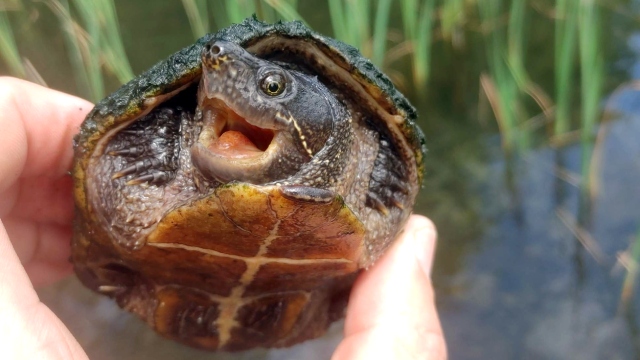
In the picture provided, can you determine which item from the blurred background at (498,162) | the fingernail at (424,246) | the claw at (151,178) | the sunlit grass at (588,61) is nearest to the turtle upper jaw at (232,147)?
the claw at (151,178)

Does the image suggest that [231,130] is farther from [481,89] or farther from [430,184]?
[481,89]

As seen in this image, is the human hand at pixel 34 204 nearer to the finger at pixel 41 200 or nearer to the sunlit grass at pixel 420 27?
the finger at pixel 41 200

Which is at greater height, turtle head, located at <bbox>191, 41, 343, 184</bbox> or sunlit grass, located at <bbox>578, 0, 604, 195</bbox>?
sunlit grass, located at <bbox>578, 0, 604, 195</bbox>

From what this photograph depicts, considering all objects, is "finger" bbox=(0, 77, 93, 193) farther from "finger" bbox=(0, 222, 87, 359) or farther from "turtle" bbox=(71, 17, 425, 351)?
"finger" bbox=(0, 222, 87, 359)

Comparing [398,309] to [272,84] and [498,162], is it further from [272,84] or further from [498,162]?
[498,162]

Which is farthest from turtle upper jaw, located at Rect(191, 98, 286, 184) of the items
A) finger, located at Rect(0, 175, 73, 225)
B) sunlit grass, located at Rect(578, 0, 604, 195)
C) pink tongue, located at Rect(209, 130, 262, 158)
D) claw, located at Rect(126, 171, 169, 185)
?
sunlit grass, located at Rect(578, 0, 604, 195)

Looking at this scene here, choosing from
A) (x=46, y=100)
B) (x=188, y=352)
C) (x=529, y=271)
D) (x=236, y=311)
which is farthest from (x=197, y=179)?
(x=529, y=271)
